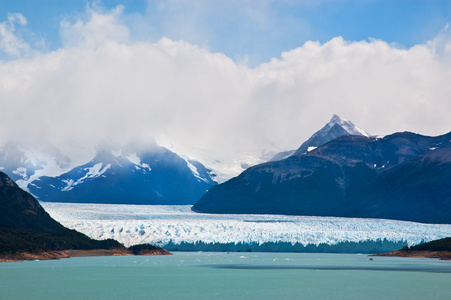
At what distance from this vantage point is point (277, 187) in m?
196

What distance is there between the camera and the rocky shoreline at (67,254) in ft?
270

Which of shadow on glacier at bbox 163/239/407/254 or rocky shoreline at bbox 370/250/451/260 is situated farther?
shadow on glacier at bbox 163/239/407/254

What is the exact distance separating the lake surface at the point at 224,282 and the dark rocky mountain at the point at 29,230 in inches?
610

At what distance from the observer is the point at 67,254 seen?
93750 millimetres

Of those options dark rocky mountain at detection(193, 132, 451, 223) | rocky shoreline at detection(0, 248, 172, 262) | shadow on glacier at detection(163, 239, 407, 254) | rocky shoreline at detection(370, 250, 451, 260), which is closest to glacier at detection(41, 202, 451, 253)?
shadow on glacier at detection(163, 239, 407, 254)

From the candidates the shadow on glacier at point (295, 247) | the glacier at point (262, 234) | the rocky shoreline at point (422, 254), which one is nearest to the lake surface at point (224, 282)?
the rocky shoreline at point (422, 254)

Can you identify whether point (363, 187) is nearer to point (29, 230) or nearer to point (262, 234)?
point (262, 234)

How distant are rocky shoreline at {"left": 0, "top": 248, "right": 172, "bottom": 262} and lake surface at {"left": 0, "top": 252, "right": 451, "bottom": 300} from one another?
44.6ft

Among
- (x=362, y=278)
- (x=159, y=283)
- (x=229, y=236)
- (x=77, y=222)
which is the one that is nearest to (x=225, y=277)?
(x=159, y=283)

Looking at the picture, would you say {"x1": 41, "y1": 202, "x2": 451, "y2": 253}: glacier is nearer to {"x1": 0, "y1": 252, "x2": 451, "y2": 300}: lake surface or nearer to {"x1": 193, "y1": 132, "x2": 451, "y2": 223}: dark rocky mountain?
{"x1": 0, "y1": 252, "x2": 451, "y2": 300}: lake surface

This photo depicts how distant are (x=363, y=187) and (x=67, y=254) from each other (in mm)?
113748

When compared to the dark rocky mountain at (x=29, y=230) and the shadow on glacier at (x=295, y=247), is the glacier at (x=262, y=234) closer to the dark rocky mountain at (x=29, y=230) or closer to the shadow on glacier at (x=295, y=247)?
the shadow on glacier at (x=295, y=247)

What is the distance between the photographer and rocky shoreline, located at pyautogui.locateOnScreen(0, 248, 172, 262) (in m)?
82.3

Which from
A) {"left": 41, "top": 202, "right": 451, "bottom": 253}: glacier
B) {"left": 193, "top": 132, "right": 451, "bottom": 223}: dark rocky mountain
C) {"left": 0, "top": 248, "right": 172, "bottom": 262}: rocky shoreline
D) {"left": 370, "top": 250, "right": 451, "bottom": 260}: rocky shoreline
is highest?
{"left": 193, "top": 132, "right": 451, "bottom": 223}: dark rocky mountain
